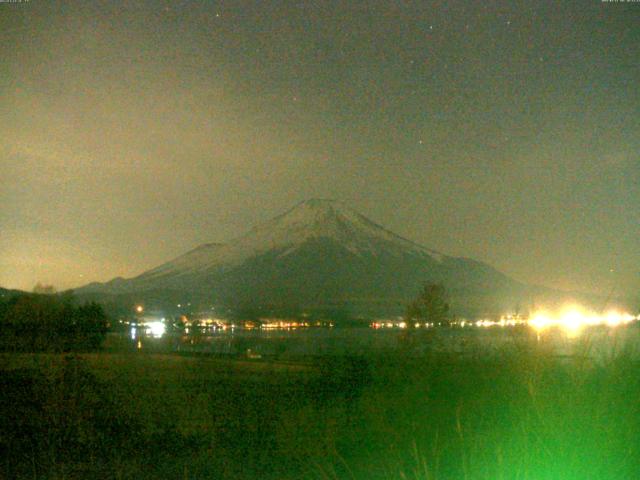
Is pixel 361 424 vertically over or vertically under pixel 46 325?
under

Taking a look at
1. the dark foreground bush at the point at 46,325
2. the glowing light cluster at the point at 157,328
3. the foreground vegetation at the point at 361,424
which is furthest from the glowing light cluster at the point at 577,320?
the glowing light cluster at the point at 157,328

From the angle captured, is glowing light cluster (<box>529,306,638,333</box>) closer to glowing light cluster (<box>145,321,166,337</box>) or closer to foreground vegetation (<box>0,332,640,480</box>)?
foreground vegetation (<box>0,332,640,480</box>)

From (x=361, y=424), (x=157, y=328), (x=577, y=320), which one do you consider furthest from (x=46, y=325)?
(x=157, y=328)

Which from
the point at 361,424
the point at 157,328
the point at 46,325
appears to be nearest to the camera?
the point at 361,424

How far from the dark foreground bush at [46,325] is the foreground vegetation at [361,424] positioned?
533 centimetres

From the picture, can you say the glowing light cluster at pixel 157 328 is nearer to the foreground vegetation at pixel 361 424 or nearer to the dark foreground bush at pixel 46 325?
the dark foreground bush at pixel 46 325

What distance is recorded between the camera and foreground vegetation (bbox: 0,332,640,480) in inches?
328

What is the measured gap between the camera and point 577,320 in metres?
12.2

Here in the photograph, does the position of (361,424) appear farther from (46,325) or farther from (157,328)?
(157,328)

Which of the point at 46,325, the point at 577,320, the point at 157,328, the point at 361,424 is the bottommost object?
the point at 361,424

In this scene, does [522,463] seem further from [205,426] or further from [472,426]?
[205,426]

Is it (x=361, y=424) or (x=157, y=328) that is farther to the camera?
(x=157, y=328)

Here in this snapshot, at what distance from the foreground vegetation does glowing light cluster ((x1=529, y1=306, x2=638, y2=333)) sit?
0.61 meters

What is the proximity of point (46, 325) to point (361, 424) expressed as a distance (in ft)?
51.7
